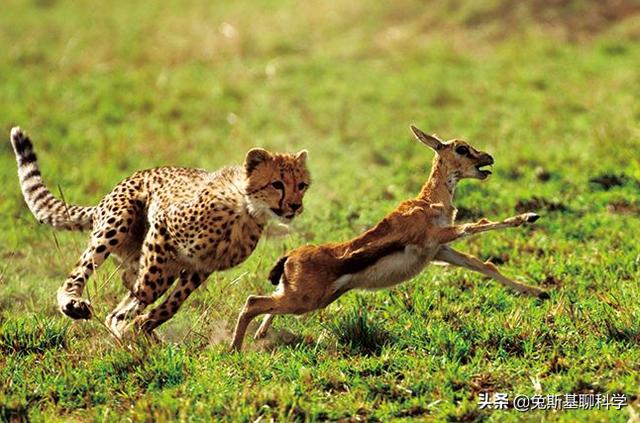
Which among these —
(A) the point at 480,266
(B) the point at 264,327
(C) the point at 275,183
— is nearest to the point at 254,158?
(C) the point at 275,183

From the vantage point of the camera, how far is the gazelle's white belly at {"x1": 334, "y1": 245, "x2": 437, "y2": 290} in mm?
5492

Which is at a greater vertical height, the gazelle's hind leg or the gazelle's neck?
the gazelle's neck

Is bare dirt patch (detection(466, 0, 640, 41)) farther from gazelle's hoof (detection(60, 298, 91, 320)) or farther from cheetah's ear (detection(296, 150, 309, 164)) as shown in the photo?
gazelle's hoof (detection(60, 298, 91, 320))

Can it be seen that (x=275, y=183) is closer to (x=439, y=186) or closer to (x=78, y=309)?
(x=439, y=186)

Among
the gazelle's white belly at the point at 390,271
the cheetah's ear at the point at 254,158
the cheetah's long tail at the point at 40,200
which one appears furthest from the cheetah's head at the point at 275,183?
the cheetah's long tail at the point at 40,200

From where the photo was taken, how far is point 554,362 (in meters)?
5.15

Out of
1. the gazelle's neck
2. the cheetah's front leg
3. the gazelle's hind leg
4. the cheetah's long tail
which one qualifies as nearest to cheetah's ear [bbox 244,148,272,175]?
the cheetah's front leg

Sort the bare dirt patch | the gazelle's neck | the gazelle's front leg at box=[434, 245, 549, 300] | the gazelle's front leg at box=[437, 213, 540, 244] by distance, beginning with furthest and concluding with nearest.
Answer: the bare dirt patch → the gazelle's neck → the gazelle's front leg at box=[434, 245, 549, 300] → the gazelle's front leg at box=[437, 213, 540, 244]

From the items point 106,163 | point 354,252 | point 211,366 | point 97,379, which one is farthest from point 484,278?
point 106,163

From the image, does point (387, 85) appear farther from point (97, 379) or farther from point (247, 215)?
point (97, 379)

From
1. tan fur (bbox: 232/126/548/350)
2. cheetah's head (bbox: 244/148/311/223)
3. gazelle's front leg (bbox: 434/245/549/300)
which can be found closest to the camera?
tan fur (bbox: 232/126/548/350)

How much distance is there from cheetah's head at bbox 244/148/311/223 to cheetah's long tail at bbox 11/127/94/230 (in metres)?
1.39

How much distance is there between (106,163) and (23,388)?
204 inches

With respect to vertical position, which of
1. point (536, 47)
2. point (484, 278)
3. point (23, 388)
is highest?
point (536, 47)
